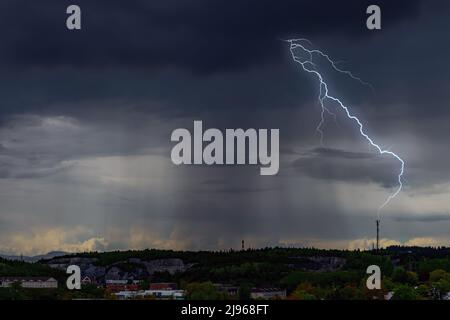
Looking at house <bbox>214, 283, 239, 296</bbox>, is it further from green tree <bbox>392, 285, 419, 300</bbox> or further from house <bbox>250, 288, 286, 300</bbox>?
green tree <bbox>392, 285, 419, 300</bbox>

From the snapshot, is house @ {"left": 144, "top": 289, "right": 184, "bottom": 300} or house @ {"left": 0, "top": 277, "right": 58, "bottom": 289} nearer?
house @ {"left": 144, "top": 289, "right": 184, "bottom": 300}

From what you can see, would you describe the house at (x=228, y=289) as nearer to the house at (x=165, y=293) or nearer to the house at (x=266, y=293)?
the house at (x=266, y=293)

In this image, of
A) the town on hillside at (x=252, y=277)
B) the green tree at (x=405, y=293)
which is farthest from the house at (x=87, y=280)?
the green tree at (x=405, y=293)

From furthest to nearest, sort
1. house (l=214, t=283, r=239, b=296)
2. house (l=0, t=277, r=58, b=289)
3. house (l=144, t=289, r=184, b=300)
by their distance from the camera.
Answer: house (l=0, t=277, r=58, b=289) < house (l=214, t=283, r=239, b=296) < house (l=144, t=289, r=184, b=300)

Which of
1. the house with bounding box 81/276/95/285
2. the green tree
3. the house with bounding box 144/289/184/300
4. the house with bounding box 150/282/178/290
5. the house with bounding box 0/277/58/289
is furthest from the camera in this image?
the house with bounding box 81/276/95/285

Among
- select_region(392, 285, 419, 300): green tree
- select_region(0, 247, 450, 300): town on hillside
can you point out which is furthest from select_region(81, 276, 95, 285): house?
select_region(392, 285, 419, 300): green tree


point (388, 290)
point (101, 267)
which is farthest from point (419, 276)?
point (101, 267)

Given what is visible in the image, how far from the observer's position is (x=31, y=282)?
350ft

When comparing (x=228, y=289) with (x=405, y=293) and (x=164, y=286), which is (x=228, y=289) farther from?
(x=405, y=293)

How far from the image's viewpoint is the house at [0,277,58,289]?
9724 cm
